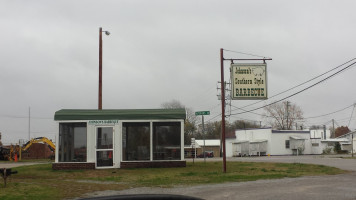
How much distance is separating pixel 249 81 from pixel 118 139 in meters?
8.06

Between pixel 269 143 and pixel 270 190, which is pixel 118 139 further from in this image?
pixel 269 143

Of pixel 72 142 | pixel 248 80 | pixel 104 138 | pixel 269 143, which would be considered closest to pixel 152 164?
pixel 104 138

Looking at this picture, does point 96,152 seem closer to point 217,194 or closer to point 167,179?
point 167,179

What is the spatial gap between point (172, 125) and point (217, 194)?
11.3 meters

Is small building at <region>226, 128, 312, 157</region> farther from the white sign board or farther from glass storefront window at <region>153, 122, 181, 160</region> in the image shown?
the white sign board

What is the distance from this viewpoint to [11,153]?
47344 mm

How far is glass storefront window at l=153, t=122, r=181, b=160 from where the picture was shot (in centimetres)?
2225

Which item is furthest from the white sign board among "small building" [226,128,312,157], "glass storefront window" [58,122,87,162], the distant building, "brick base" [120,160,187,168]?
the distant building

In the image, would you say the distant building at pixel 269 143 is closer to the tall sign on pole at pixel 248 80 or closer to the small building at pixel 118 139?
the small building at pixel 118 139

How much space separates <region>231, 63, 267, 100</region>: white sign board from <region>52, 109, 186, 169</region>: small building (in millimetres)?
4173

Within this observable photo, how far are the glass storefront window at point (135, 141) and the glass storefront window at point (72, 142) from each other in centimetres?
226

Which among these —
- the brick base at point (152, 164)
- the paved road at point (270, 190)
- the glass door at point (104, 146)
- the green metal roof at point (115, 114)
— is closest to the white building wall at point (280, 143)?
the green metal roof at point (115, 114)

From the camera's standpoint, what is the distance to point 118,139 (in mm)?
22016

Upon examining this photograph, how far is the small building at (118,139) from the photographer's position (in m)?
21.8
